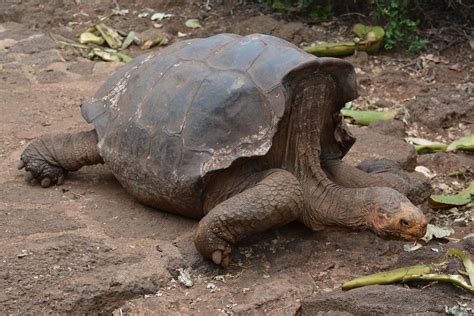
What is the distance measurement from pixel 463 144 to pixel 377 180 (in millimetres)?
1540

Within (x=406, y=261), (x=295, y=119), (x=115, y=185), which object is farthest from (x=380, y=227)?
(x=115, y=185)

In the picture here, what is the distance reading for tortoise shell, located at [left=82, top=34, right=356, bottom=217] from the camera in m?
3.94

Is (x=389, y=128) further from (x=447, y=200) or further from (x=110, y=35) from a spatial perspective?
(x=110, y=35)

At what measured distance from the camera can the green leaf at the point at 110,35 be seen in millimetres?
7941

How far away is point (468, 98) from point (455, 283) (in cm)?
332

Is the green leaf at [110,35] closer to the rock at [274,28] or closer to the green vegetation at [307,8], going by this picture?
the rock at [274,28]

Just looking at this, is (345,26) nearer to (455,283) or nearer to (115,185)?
(115,185)

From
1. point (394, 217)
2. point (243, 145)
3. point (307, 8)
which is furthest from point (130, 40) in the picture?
point (394, 217)

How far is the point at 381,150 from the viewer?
17.7ft

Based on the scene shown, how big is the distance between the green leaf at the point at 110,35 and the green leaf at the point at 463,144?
11.7 ft

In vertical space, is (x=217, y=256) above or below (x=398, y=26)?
above

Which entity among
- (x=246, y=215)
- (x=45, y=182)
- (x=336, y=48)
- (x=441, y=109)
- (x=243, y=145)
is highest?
(x=243, y=145)

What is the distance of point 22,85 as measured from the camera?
651 cm

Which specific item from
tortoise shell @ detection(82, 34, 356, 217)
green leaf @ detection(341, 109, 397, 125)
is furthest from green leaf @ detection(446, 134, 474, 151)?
tortoise shell @ detection(82, 34, 356, 217)
